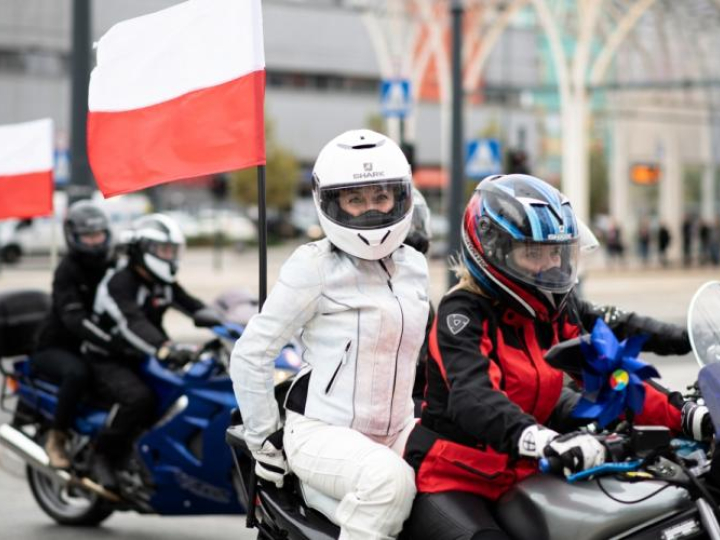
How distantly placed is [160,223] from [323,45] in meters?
59.2

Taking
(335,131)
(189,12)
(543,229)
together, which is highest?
(335,131)

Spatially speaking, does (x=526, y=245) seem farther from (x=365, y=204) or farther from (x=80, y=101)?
(x=80, y=101)

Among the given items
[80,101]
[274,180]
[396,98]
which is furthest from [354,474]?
[274,180]

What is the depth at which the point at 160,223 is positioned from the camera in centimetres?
702

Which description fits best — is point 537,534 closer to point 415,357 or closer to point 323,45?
point 415,357

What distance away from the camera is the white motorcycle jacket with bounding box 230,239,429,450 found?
3912 millimetres

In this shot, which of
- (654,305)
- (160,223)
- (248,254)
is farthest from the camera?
(248,254)

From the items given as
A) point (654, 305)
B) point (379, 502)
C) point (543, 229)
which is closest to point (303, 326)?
point (379, 502)

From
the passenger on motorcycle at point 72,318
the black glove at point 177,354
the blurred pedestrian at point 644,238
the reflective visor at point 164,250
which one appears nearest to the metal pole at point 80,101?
the passenger on motorcycle at point 72,318

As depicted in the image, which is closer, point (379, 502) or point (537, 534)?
point (537, 534)

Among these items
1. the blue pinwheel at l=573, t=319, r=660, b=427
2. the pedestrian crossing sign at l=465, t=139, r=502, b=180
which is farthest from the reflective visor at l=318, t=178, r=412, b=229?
the pedestrian crossing sign at l=465, t=139, r=502, b=180

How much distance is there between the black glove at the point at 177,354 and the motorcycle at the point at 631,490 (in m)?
3.14

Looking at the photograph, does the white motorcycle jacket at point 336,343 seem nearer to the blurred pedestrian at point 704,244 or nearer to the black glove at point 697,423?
the black glove at point 697,423

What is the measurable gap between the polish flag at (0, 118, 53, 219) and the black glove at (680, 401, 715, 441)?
568 centimetres
